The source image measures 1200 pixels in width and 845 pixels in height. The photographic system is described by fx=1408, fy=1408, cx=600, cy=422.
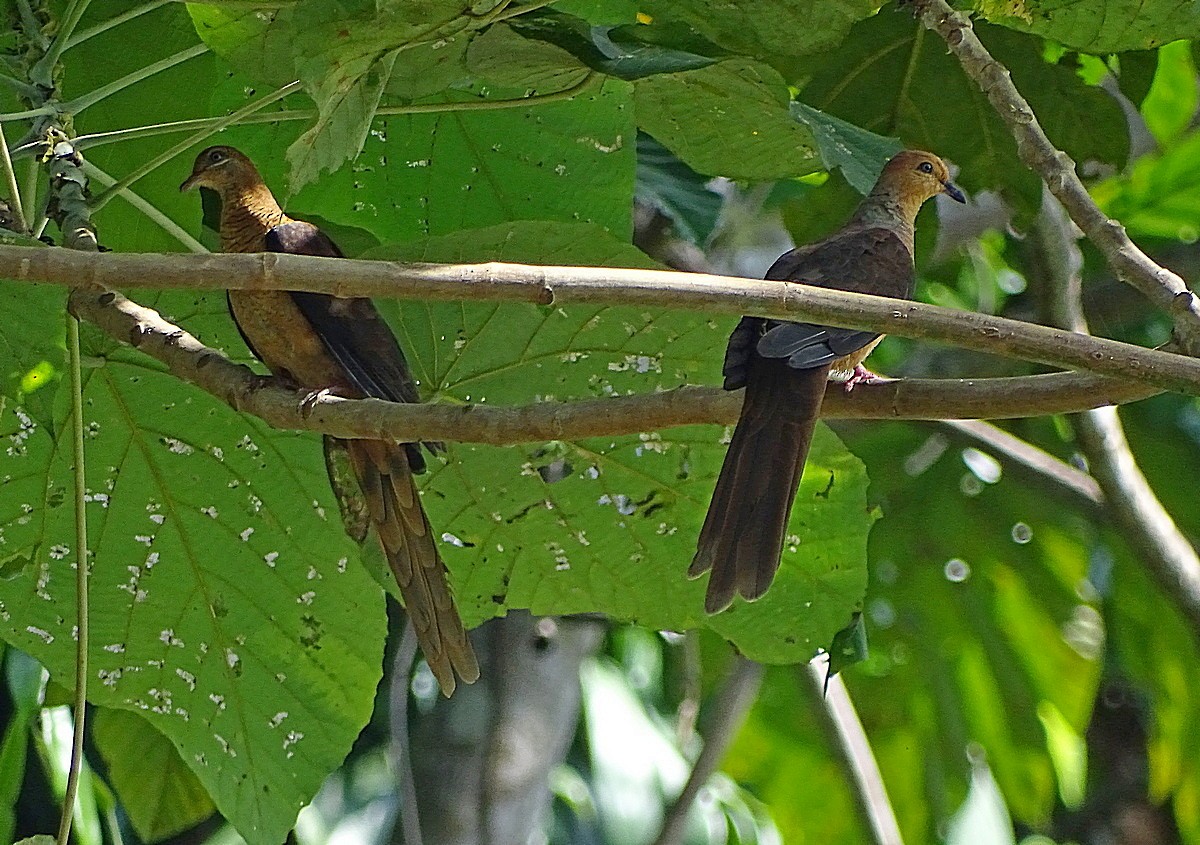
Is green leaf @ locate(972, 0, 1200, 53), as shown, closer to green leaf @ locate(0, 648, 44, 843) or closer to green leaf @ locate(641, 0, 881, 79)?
green leaf @ locate(641, 0, 881, 79)

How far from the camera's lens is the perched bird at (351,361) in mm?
2248

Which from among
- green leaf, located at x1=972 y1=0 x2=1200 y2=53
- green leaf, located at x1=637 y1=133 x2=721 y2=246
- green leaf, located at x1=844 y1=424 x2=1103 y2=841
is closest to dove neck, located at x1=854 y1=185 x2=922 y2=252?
green leaf, located at x1=637 y1=133 x2=721 y2=246

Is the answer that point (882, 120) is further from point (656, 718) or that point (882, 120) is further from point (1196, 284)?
point (656, 718)

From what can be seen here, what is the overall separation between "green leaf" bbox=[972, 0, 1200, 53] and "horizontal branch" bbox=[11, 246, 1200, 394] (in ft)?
2.17

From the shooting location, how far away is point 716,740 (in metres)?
3.64

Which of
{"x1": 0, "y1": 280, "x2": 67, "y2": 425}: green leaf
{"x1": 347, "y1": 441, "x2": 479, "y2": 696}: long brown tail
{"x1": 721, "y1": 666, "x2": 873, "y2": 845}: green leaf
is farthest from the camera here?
{"x1": 721, "y1": 666, "x2": 873, "y2": 845}: green leaf

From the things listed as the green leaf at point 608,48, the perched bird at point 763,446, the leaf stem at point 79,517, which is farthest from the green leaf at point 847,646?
the leaf stem at point 79,517

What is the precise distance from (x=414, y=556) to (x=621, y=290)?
1021mm

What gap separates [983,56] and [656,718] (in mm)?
3621

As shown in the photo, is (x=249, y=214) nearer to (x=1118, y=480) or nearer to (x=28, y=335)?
(x=28, y=335)

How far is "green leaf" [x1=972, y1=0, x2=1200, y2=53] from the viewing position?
1.85 m

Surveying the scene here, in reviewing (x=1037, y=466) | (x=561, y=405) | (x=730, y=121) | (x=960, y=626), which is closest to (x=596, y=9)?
(x=730, y=121)

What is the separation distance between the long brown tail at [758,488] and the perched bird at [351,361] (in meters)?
0.43

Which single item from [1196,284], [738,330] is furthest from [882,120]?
[1196,284]
